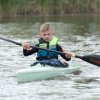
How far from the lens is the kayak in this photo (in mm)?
12023

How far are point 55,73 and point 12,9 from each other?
3203 centimetres

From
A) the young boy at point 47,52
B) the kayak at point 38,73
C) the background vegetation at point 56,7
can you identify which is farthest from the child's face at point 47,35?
the background vegetation at point 56,7

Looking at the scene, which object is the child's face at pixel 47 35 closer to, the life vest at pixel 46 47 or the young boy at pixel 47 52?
the young boy at pixel 47 52

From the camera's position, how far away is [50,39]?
12.9m

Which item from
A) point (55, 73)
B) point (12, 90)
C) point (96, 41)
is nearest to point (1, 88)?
point (12, 90)

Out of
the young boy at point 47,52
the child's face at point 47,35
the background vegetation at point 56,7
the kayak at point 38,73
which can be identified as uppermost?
the child's face at point 47,35

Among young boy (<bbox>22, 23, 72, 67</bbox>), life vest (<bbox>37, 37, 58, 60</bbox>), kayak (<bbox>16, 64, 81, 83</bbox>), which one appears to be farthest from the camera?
life vest (<bbox>37, 37, 58, 60</bbox>)

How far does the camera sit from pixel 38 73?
1227 centimetres

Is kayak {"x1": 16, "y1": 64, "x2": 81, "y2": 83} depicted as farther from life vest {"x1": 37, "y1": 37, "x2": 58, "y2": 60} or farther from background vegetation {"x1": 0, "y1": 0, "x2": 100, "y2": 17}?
background vegetation {"x1": 0, "y1": 0, "x2": 100, "y2": 17}

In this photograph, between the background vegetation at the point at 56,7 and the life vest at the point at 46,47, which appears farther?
the background vegetation at the point at 56,7

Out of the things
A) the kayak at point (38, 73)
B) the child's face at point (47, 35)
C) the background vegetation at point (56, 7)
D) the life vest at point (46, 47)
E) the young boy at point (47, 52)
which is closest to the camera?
the kayak at point (38, 73)

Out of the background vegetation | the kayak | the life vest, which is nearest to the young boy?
Answer: the life vest

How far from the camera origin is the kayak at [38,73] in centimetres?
1202

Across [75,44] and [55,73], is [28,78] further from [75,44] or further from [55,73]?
[75,44]
